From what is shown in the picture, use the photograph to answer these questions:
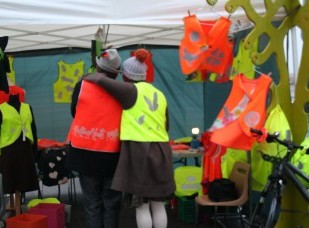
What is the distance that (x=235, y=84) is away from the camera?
2.77 meters

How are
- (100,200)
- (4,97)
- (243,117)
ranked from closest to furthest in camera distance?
(243,117) → (100,200) → (4,97)

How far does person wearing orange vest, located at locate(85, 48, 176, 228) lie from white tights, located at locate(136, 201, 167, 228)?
0.08 m

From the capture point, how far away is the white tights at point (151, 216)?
2737mm

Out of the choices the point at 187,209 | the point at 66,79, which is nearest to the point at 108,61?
the point at 187,209

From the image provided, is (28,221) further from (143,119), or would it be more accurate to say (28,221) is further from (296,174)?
(296,174)

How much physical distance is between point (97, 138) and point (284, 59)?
1426 mm

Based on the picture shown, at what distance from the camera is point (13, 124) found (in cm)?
363

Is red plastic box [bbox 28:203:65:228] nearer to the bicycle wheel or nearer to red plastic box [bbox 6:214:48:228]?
red plastic box [bbox 6:214:48:228]

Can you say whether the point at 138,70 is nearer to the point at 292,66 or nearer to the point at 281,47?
the point at 281,47

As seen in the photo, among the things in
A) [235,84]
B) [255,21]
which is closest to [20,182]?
[235,84]

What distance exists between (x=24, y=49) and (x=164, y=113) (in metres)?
4.21

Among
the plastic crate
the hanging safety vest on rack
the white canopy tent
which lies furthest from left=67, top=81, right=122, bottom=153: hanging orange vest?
the hanging safety vest on rack

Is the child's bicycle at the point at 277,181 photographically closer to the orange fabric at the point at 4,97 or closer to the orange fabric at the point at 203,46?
the orange fabric at the point at 203,46

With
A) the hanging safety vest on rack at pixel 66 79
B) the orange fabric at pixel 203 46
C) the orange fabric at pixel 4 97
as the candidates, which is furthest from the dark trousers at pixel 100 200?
the hanging safety vest on rack at pixel 66 79
